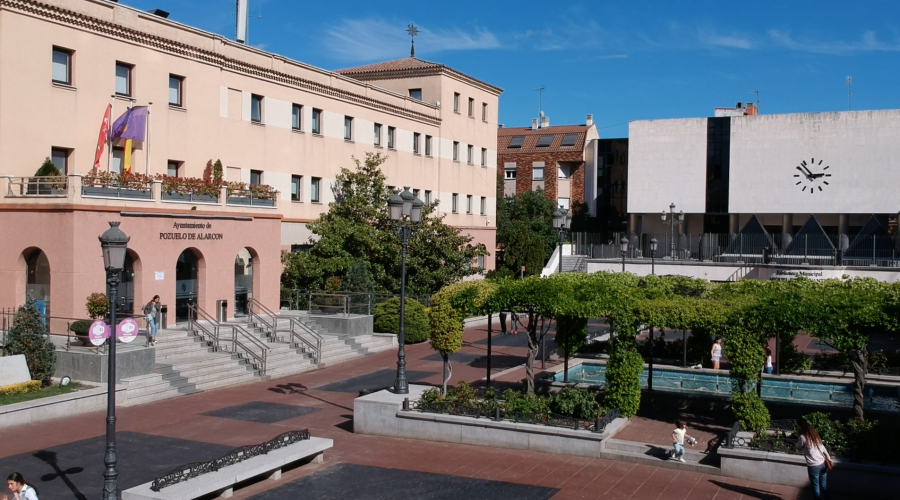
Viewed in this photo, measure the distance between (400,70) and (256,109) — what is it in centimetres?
1387

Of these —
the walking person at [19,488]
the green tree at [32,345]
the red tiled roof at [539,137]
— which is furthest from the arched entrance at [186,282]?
the red tiled roof at [539,137]

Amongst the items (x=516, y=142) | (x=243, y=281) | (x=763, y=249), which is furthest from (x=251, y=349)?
(x=516, y=142)

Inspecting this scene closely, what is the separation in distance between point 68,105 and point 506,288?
16.7 metres

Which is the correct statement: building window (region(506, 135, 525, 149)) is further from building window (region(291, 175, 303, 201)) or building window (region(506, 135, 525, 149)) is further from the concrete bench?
the concrete bench

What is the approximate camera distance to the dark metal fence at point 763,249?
50.6 metres

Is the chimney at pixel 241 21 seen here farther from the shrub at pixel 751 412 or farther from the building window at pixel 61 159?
the shrub at pixel 751 412

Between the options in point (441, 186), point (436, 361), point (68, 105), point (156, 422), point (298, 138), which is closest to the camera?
point (156, 422)

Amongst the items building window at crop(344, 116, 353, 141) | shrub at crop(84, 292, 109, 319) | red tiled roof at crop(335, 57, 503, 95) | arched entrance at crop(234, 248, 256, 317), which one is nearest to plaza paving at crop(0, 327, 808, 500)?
shrub at crop(84, 292, 109, 319)

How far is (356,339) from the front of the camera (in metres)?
32.0

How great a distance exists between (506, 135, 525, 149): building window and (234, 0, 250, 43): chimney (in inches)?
1598

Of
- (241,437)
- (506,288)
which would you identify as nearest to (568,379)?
(506,288)

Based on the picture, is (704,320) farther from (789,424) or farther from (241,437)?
(241,437)

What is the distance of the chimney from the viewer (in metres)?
38.1

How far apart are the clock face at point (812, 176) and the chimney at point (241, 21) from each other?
40161mm
